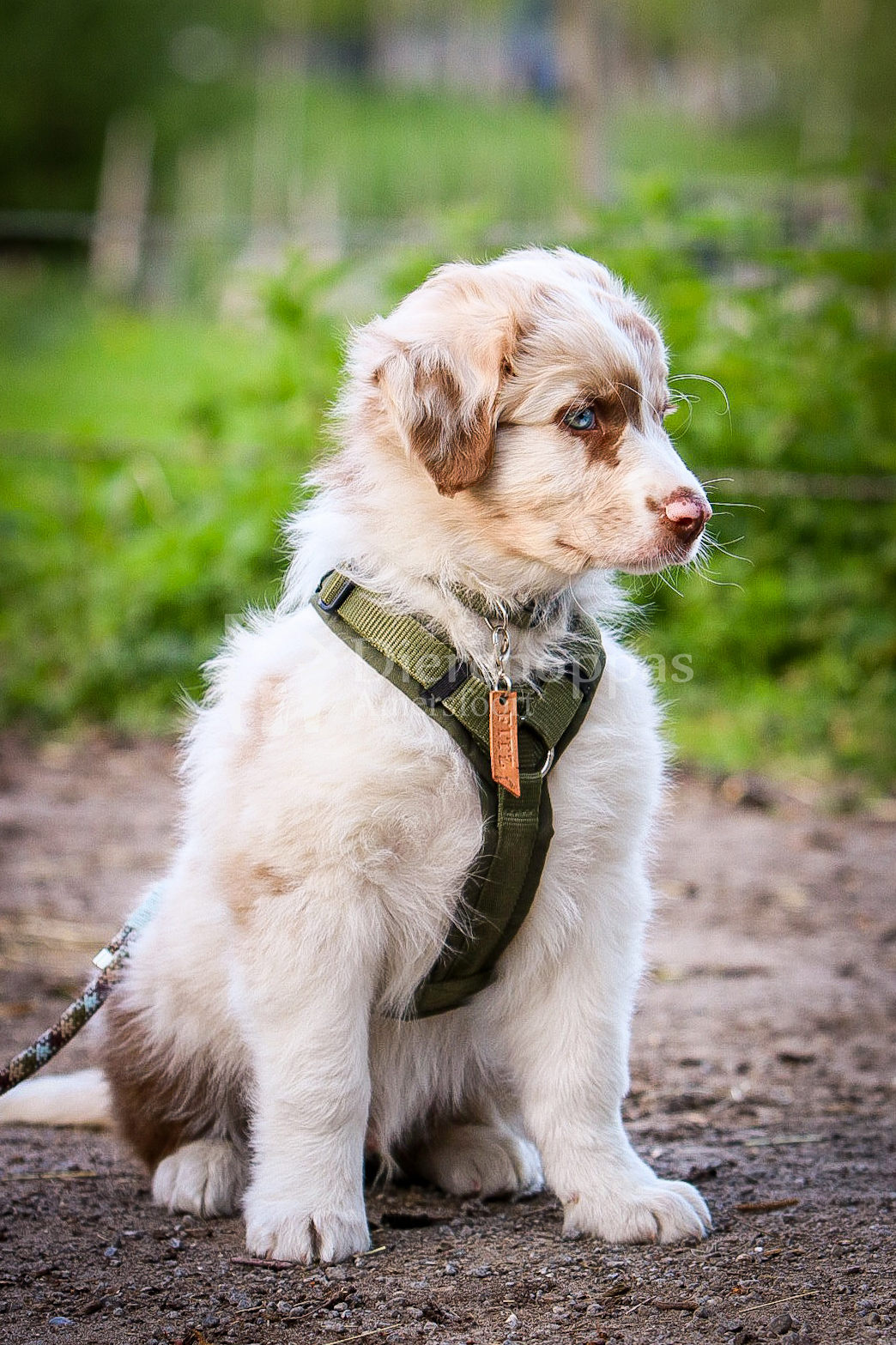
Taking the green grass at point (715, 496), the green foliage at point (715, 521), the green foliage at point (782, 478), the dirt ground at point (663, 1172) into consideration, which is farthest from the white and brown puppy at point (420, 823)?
the green foliage at point (782, 478)

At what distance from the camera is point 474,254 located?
25.5 feet

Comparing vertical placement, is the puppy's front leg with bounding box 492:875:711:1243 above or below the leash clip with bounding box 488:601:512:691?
below

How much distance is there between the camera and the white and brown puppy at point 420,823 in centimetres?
264

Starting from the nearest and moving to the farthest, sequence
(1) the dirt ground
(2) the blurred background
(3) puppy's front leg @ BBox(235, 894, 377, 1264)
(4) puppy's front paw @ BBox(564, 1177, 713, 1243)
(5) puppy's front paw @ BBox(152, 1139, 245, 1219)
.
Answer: (1) the dirt ground < (3) puppy's front leg @ BBox(235, 894, 377, 1264) < (4) puppy's front paw @ BBox(564, 1177, 713, 1243) < (5) puppy's front paw @ BBox(152, 1139, 245, 1219) < (2) the blurred background

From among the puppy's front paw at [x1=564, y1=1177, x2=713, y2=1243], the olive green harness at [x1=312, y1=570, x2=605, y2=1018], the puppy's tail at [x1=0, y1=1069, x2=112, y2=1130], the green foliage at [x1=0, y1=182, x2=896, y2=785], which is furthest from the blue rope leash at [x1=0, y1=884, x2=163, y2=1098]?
the green foliage at [x1=0, y1=182, x2=896, y2=785]

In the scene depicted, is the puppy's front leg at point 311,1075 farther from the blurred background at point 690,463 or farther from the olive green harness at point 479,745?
the blurred background at point 690,463

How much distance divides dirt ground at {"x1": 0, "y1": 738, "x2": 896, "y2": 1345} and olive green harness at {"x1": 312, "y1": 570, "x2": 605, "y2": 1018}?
1.98ft

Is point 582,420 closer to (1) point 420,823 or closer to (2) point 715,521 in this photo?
(1) point 420,823

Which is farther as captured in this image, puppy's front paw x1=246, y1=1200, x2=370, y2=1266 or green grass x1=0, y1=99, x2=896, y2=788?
green grass x1=0, y1=99, x2=896, y2=788

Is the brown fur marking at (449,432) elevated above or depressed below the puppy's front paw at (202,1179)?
above

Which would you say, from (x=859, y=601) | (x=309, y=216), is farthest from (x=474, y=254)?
(x=309, y=216)

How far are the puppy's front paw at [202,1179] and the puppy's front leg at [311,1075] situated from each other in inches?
10.3

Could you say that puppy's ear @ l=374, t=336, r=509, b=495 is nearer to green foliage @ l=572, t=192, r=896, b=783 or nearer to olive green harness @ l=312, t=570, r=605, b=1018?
olive green harness @ l=312, t=570, r=605, b=1018

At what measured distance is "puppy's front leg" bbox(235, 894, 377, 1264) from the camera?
261 cm
